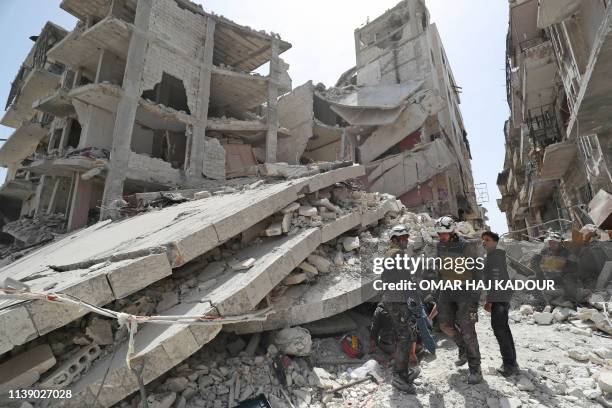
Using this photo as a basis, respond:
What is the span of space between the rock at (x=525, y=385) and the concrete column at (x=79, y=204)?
1358cm

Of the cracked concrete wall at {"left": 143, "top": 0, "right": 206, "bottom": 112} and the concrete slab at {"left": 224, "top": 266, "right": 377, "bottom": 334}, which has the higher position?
the cracked concrete wall at {"left": 143, "top": 0, "right": 206, "bottom": 112}

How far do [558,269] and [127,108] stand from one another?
1330 centimetres

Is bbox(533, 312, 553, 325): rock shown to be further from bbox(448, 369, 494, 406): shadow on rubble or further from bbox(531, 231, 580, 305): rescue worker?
bbox(448, 369, 494, 406): shadow on rubble

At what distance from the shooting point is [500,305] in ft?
12.0

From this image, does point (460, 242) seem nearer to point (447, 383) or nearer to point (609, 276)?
point (447, 383)

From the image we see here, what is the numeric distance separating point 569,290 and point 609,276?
68 cm

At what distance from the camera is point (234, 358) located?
380 centimetres

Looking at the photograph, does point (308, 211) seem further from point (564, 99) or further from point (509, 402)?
point (564, 99)

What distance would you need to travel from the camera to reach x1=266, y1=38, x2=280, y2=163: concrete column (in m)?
15.9

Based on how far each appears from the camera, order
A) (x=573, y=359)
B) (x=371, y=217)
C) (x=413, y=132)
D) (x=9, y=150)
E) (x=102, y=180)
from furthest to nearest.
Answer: (x=9, y=150) < (x=413, y=132) < (x=102, y=180) < (x=371, y=217) < (x=573, y=359)

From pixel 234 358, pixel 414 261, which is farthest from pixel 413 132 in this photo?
pixel 234 358

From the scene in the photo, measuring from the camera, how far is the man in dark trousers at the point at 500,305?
3.46 meters

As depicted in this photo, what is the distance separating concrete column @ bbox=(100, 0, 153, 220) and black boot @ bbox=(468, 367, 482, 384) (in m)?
10.9

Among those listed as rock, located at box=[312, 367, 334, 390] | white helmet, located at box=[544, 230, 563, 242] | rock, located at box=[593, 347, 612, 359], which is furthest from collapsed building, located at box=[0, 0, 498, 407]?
rock, located at box=[593, 347, 612, 359]
